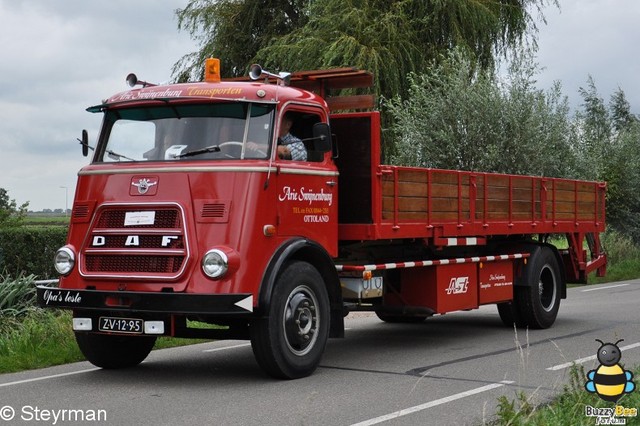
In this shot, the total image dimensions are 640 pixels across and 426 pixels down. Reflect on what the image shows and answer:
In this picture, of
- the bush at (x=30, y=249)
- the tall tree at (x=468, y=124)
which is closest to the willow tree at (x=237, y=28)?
the tall tree at (x=468, y=124)

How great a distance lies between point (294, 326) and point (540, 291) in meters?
5.81

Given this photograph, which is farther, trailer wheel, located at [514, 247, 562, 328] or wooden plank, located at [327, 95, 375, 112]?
trailer wheel, located at [514, 247, 562, 328]

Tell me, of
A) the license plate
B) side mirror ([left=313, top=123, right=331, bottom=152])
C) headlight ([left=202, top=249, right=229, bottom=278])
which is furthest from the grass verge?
side mirror ([left=313, top=123, right=331, bottom=152])

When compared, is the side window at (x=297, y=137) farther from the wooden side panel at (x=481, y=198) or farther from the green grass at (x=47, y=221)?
the green grass at (x=47, y=221)

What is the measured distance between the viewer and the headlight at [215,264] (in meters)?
8.60

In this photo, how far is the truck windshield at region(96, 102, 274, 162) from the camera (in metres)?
9.27

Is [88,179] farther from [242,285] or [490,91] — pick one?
[490,91]

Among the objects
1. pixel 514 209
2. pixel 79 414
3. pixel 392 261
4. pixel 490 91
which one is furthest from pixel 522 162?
pixel 79 414

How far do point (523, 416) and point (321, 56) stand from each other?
17.8 m

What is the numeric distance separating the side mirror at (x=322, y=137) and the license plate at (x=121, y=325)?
2452mm

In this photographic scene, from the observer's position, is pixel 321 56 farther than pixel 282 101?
Yes

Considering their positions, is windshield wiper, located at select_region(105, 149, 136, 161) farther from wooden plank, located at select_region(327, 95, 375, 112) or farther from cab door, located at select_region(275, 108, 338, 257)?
wooden plank, located at select_region(327, 95, 375, 112)

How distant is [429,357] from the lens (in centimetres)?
1077

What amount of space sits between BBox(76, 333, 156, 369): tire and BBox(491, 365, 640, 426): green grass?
14.6 ft
